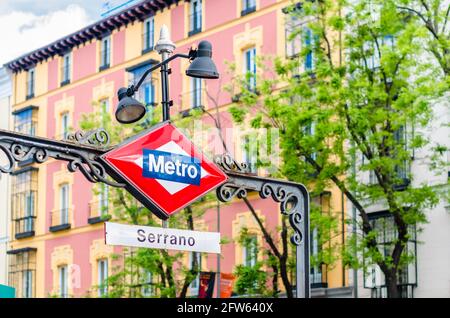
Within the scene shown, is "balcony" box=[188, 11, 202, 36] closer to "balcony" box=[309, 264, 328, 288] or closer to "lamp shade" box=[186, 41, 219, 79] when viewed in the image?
"balcony" box=[309, 264, 328, 288]

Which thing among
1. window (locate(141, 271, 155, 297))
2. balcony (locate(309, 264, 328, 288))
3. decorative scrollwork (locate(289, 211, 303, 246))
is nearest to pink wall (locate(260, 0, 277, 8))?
balcony (locate(309, 264, 328, 288))

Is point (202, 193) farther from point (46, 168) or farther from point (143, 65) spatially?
point (46, 168)

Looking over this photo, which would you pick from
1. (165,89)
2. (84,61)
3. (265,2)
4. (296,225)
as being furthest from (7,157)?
(84,61)

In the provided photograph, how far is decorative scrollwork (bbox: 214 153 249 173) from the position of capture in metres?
12.3

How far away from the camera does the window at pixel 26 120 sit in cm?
5184

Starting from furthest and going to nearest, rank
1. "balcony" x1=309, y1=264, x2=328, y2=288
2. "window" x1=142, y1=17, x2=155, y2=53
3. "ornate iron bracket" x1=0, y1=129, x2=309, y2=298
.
Answer: "window" x1=142, y1=17, x2=155, y2=53
"balcony" x1=309, y1=264, x2=328, y2=288
"ornate iron bracket" x1=0, y1=129, x2=309, y2=298

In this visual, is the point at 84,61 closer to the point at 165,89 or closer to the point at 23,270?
the point at 23,270

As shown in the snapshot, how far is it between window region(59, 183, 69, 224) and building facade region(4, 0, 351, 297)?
0.04 metres

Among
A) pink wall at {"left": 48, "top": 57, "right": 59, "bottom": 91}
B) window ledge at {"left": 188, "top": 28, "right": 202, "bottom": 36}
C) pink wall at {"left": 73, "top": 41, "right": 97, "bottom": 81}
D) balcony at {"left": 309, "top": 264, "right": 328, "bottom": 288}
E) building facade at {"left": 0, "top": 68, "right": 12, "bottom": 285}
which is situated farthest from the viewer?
building facade at {"left": 0, "top": 68, "right": 12, "bottom": 285}

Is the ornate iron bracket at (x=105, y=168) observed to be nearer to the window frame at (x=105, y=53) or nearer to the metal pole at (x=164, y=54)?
the metal pole at (x=164, y=54)

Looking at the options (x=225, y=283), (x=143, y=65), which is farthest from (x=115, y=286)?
(x=143, y=65)

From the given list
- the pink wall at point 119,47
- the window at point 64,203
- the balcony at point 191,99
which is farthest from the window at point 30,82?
the balcony at point 191,99

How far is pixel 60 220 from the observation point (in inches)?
1934

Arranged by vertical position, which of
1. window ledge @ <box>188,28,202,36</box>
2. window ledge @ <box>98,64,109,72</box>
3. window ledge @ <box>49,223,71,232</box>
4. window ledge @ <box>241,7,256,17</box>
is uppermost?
window ledge @ <box>241,7,256,17</box>
